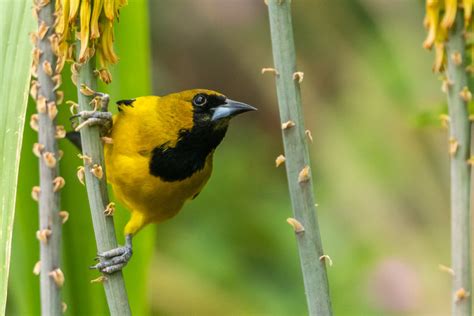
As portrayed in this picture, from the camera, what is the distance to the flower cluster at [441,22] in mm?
814

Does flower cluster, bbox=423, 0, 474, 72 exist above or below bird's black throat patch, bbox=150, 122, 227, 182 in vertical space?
below

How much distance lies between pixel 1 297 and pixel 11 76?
25cm

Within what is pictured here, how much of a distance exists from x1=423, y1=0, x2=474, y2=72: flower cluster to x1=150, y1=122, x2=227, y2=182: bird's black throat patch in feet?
2.76

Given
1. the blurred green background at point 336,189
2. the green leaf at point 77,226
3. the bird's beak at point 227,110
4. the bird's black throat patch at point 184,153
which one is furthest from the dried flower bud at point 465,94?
the blurred green background at point 336,189

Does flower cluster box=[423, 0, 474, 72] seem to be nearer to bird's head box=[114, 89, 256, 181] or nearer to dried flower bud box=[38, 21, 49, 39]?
dried flower bud box=[38, 21, 49, 39]

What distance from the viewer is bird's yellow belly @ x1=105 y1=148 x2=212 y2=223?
162cm

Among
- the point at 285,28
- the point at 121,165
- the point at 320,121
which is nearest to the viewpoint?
the point at 285,28

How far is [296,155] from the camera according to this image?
83 cm

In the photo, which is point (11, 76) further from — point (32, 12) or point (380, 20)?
point (380, 20)

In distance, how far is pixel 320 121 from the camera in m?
3.08

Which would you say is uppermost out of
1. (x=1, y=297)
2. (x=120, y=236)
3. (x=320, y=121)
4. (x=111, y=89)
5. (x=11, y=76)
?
(x=320, y=121)

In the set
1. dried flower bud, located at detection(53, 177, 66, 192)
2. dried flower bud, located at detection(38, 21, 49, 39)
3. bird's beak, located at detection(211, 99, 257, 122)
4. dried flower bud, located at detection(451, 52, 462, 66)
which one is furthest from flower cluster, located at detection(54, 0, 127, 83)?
bird's beak, located at detection(211, 99, 257, 122)

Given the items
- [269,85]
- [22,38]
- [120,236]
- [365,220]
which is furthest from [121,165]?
[269,85]

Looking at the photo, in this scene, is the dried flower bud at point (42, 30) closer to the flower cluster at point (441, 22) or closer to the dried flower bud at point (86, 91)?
the dried flower bud at point (86, 91)
